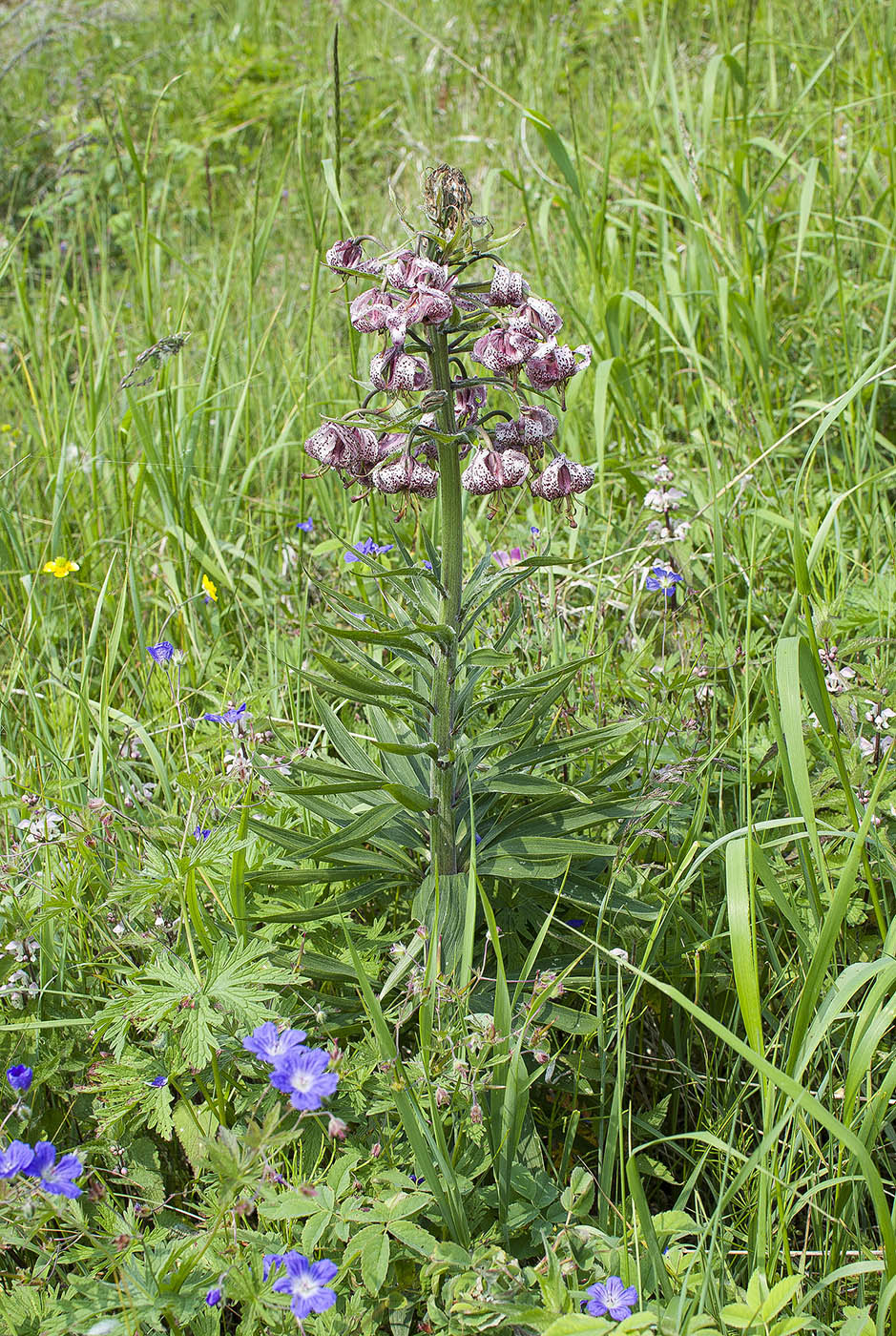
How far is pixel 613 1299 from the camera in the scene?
123 cm

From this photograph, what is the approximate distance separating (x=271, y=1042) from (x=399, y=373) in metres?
1.00

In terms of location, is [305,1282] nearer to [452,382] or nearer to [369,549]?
[452,382]

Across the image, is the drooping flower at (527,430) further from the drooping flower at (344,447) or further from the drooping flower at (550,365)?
the drooping flower at (344,447)

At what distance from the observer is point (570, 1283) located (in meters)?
1.36

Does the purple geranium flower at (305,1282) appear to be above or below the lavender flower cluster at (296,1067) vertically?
below

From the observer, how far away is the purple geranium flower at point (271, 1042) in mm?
1240

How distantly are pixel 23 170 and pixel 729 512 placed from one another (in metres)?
5.82

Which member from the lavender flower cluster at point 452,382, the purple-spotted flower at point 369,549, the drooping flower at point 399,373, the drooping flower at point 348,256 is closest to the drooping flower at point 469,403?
the lavender flower cluster at point 452,382

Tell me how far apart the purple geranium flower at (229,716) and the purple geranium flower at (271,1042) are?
3.25 ft

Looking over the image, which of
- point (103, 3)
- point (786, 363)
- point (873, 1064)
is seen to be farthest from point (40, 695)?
point (103, 3)

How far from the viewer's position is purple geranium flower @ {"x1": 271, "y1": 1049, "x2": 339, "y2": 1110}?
1176mm

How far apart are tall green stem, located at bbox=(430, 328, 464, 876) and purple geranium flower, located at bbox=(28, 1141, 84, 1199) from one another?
72 centimetres

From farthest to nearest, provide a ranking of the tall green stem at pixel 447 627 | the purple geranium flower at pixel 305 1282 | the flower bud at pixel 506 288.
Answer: the tall green stem at pixel 447 627, the flower bud at pixel 506 288, the purple geranium flower at pixel 305 1282

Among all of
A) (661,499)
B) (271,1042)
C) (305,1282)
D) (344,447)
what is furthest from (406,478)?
(661,499)
